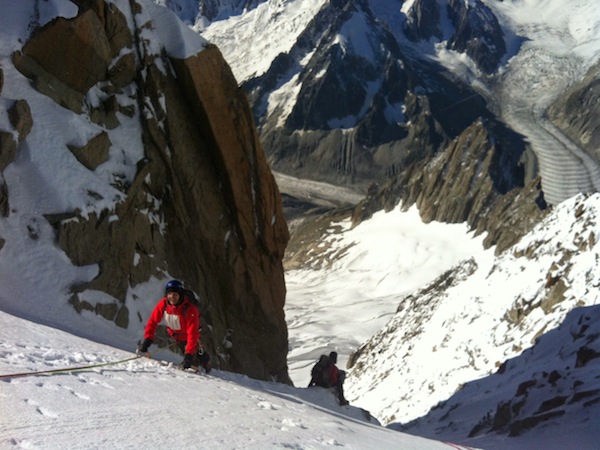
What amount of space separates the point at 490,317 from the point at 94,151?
20.7 meters

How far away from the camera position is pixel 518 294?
1166 inches

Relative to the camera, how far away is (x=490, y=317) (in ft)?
98.9

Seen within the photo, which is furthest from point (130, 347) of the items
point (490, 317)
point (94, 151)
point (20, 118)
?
point (490, 317)

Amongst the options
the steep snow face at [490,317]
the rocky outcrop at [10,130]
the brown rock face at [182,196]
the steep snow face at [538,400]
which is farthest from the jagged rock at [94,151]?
the steep snow face at [490,317]

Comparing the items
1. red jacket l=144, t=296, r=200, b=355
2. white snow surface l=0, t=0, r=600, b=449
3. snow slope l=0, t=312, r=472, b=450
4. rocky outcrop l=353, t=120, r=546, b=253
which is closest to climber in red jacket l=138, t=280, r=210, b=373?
red jacket l=144, t=296, r=200, b=355

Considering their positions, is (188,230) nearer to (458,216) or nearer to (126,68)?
(126,68)

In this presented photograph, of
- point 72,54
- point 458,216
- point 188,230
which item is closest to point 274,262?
point 188,230

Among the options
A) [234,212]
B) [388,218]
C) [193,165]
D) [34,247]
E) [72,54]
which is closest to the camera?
[34,247]

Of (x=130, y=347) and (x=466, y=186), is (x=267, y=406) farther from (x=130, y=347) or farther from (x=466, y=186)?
(x=466, y=186)

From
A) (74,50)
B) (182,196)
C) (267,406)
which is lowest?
(267,406)

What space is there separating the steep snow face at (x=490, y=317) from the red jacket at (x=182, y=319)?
52.4 feet

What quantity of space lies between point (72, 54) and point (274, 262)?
11.1 metres

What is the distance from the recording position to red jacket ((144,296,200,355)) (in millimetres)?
11125

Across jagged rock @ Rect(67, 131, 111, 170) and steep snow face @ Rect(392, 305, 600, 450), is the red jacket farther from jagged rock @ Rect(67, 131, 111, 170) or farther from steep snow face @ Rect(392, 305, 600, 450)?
steep snow face @ Rect(392, 305, 600, 450)
